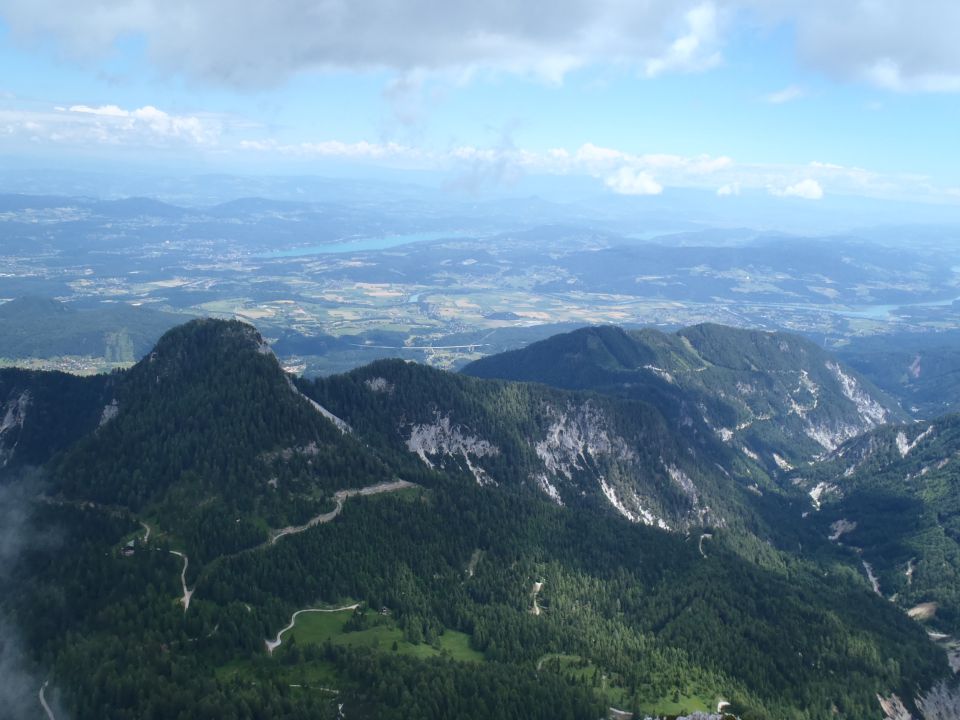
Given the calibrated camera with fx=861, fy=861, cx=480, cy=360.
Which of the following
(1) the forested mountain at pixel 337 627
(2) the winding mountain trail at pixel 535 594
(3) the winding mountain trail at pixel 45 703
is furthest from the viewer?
(2) the winding mountain trail at pixel 535 594

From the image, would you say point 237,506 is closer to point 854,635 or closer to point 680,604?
point 680,604

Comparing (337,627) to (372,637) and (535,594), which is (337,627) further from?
(535,594)

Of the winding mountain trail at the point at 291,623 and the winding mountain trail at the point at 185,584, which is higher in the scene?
the winding mountain trail at the point at 185,584

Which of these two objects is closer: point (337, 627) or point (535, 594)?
→ point (337, 627)

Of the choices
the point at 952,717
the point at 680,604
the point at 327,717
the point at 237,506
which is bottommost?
the point at 952,717

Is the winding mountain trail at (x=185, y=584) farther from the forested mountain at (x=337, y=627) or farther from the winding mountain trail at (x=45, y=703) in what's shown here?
the winding mountain trail at (x=45, y=703)

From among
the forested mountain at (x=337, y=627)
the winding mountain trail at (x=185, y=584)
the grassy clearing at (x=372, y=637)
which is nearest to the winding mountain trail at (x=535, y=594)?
the forested mountain at (x=337, y=627)

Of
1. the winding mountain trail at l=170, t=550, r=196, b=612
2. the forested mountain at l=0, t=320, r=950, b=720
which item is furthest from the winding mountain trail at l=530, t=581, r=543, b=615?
the winding mountain trail at l=170, t=550, r=196, b=612

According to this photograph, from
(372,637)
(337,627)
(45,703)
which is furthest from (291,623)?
(45,703)

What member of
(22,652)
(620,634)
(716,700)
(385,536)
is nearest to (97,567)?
(22,652)

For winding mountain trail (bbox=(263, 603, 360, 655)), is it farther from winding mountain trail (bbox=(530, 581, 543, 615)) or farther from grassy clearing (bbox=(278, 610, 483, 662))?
winding mountain trail (bbox=(530, 581, 543, 615))

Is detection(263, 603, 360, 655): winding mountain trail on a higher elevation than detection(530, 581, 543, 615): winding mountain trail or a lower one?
higher
